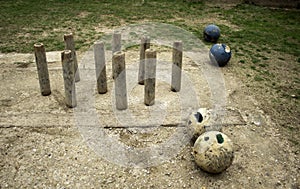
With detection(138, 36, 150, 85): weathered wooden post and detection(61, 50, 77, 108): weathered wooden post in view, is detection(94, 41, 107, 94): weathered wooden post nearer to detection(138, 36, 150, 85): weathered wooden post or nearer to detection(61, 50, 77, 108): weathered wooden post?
detection(61, 50, 77, 108): weathered wooden post

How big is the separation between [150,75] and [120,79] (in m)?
0.47

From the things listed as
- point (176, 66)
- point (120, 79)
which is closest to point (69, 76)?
point (120, 79)

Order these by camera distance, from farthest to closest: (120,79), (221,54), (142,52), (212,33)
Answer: (212,33)
(221,54)
(142,52)
(120,79)

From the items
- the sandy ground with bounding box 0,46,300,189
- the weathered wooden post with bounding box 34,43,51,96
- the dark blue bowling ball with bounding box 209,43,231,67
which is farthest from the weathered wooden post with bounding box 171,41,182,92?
the weathered wooden post with bounding box 34,43,51,96

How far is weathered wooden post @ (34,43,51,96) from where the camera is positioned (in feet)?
16.3

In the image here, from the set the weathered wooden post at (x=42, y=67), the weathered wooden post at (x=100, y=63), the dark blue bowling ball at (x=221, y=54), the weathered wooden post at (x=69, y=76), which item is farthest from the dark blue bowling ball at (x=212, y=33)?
the weathered wooden post at (x=42, y=67)

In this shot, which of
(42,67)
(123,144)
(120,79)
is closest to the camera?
(123,144)

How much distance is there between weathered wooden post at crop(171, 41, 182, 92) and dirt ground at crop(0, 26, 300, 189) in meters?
0.16

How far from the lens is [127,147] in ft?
13.7

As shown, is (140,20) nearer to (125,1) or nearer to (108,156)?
(125,1)

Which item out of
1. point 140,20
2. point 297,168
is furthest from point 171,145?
point 140,20

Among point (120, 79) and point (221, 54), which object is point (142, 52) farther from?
point (221, 54)

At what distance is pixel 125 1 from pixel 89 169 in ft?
34.0

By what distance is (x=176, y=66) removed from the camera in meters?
5.41
